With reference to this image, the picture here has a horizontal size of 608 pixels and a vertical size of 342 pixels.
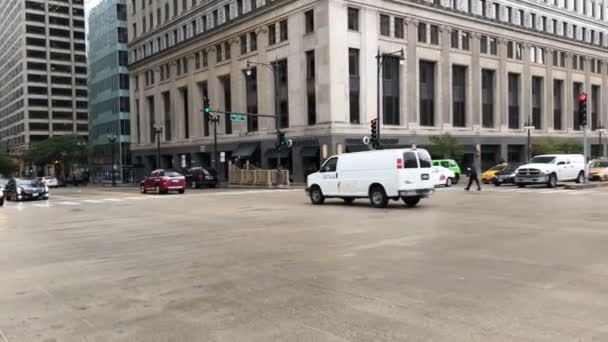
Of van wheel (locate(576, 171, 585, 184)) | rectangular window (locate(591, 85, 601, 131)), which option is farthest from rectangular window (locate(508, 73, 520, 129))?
van wheel (locate(576, 171, 585, 184))

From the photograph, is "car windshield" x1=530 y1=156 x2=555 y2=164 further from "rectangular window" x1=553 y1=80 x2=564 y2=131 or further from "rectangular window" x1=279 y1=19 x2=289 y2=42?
"rectangular window" x1=553 y1=80 x2=564 y2=131

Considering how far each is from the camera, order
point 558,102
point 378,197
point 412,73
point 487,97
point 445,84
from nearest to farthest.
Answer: point 378,197, point 412,73, point 445,84, point 487,97, point 558,102

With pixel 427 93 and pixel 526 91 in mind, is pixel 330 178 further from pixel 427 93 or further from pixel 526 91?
pixel 526 91

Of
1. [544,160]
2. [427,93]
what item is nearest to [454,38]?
[427,93]

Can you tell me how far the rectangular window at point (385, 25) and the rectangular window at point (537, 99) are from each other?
936 inches

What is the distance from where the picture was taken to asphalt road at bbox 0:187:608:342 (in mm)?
5117

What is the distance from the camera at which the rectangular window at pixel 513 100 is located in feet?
184

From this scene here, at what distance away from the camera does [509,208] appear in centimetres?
1728

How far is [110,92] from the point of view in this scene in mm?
83125

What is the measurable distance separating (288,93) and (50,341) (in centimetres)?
4183

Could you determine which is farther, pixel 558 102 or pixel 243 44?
pixel 558 102

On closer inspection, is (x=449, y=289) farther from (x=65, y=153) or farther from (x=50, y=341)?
(x=65, y=153)

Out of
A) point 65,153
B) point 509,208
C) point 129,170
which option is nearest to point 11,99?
point 65,153

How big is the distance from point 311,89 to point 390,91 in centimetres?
732
